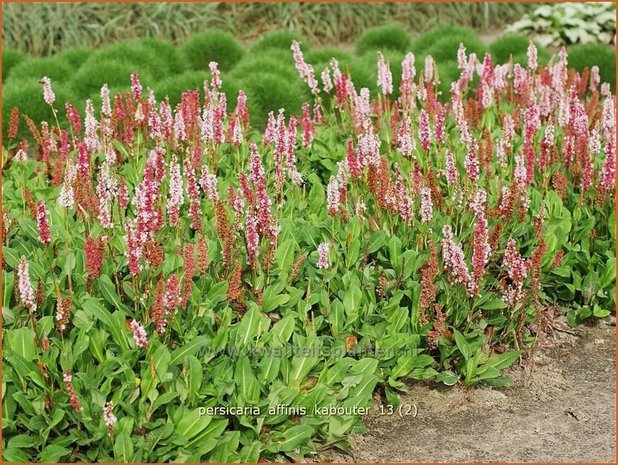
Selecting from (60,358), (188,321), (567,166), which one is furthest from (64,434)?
(567,166)

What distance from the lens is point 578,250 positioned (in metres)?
5.36

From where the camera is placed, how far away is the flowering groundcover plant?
3938 millimetres

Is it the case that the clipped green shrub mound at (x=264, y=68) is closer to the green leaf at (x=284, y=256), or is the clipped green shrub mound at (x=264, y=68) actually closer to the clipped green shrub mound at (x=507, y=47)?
the clipped green shrub mound at (x=507, y=47)

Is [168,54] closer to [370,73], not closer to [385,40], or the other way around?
[370,73]

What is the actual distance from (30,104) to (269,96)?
1.93m

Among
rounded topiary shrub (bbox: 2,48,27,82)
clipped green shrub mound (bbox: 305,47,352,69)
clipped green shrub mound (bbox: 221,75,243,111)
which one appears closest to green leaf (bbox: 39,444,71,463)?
clipped green shrub mound (bbox: 221,75,243,111)

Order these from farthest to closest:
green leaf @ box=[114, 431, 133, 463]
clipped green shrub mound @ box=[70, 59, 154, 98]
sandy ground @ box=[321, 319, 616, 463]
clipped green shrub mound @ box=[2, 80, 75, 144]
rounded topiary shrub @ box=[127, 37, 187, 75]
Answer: rounded topiary shrub @ box=[127, 37, 187, 75], clipped green shrub mound @ box=[70, 59, 154, 98], clipped green shrub mound @ box=[2, 80, 75, 144], sandy ground @ box=[321, 319, 616, 463], green leaf @ box=[114, 431, 133, 463]

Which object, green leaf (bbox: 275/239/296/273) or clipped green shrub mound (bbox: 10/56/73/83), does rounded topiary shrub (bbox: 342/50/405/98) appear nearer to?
clipped green shrub mound (bbox: 10/56/73/83)

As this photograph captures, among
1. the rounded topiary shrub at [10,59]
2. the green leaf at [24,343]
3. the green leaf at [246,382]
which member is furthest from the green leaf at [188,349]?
the rounded topiary shrub at [10,59]

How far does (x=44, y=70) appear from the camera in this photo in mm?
9148

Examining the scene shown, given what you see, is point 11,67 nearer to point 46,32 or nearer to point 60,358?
point 46,32

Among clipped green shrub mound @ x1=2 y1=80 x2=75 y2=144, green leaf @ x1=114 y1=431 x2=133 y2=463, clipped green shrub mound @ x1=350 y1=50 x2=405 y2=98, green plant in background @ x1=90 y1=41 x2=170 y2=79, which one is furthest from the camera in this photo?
green plant in background @ x1=90 y1=41 x2=170 y2=79

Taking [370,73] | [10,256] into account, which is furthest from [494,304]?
[370,73]

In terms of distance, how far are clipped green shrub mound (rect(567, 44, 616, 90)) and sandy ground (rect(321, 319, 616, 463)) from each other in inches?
199
